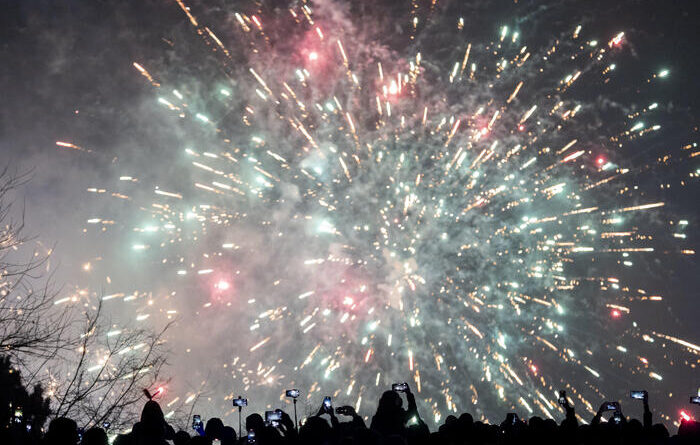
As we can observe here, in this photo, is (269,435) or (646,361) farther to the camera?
(646,361)

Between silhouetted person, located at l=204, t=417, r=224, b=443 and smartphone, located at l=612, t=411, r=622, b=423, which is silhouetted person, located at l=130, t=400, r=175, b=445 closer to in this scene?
silhouetted person, located at l=204, t=417, r=224, b=443

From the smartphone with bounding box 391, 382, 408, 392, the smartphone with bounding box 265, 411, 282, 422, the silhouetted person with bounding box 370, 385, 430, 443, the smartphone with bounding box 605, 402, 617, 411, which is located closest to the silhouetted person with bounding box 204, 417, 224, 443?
the smartphone with bounding box 265, 411, 282, 422

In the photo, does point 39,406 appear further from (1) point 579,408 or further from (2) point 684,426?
(1) point 579,408

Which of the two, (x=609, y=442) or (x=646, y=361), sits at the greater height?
(x=646, y=361)

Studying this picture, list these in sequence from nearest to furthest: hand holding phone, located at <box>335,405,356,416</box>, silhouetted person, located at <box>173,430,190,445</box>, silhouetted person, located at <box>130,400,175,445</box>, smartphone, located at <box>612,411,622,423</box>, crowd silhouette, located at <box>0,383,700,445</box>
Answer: crowd silhouette, located at <box>0,383,700,445</box>
silhouetted person, located at <box>130,400,175,445</box>
hand holding phone, located at <box>335,405,356,416</box>
silhouetted person, located at <box>173,430,190,445</box>
smartphone, located at <box>612,411,622,423</box>

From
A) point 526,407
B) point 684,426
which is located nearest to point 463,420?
point 684,426

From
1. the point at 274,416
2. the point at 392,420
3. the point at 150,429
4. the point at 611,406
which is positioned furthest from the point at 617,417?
the point at 150,429

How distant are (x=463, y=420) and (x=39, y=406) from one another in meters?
16.0

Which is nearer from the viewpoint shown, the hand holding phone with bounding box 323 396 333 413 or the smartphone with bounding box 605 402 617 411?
the hand holding phone with bounding box 323 396 333 413

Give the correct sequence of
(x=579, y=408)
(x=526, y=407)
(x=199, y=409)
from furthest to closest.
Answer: (x=526, y=407), (x=579, y=408), (x=199, y=409)

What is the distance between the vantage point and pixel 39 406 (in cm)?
1441

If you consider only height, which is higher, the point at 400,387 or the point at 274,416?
the point at 400,387

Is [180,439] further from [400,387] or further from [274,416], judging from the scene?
[400,387]

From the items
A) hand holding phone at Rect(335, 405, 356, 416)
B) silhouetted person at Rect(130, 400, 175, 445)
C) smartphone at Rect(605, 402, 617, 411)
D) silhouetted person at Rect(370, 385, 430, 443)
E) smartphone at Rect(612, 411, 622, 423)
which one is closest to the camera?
silhouetted person at Rect(130, 400, 175, 445)
